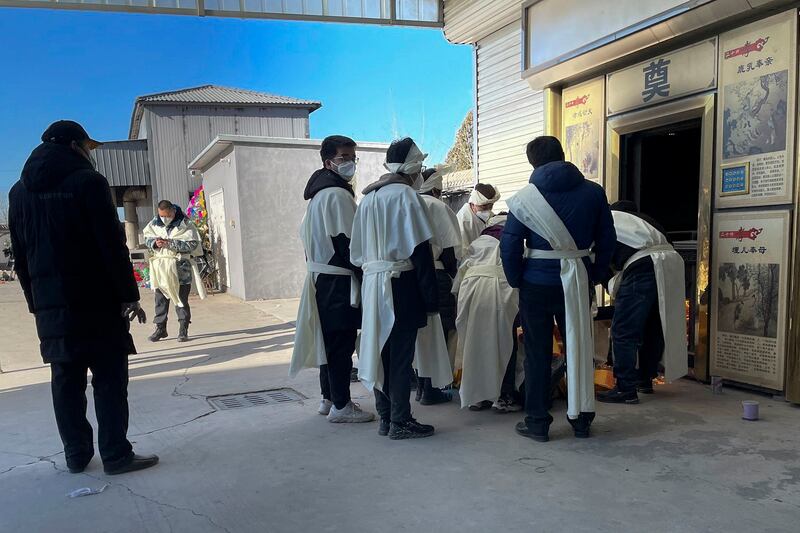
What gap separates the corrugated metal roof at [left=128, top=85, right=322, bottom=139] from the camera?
22.7 metres

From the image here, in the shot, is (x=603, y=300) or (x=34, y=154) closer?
(x=34, y=154)

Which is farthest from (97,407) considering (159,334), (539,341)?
(159,334)

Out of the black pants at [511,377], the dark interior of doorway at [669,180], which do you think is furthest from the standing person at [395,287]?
the dark interior of doorway at [669,180]

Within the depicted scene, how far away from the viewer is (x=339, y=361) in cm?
392

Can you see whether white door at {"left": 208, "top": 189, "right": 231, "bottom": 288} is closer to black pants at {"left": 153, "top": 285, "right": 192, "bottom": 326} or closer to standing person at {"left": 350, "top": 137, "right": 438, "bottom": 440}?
black pants at {"left": 153, "top": 285, "right": 192, "bottom": 326}

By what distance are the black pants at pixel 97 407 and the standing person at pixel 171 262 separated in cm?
418

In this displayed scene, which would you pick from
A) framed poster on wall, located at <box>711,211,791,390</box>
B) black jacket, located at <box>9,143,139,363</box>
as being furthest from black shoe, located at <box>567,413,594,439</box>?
black jacket, located at <box>9,143,139,363</box>

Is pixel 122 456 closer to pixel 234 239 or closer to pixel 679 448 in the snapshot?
pixel 679 448

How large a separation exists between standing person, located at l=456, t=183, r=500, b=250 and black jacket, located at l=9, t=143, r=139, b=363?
246 centimetres

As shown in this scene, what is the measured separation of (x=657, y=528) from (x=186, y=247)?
642 cm

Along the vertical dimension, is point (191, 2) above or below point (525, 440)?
above

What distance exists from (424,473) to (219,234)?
422 inches

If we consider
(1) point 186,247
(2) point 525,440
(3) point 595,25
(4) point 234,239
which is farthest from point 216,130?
(2) point 525,440

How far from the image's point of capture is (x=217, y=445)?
11.6ft
